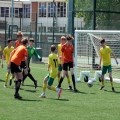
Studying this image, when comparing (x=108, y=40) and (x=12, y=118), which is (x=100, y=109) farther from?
(x=108, y=40)

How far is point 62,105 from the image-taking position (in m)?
14.6

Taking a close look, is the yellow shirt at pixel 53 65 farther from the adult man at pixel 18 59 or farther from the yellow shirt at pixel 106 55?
the yellow shirt at pixel 106 55

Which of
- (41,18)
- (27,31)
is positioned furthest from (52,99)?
(41,18)

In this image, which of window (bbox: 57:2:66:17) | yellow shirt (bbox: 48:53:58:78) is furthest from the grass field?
window (bbox: 57:2:66:17)

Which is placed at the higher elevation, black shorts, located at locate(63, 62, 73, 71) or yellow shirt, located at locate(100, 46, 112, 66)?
yellow shirt, located at locate(100, 46, 112, 66)

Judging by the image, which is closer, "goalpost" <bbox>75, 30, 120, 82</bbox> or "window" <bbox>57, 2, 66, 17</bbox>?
"goalpost" <bbox>75, 30, 120, 82</bbox>

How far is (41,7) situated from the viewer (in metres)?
71.9

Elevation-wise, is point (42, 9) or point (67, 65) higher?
point (42, 9)

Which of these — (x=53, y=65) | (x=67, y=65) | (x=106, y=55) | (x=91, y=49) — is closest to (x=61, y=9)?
(x=91, y=49)

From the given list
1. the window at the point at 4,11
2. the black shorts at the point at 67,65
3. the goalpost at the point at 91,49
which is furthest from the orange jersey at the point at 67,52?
the window at the point at 4,11

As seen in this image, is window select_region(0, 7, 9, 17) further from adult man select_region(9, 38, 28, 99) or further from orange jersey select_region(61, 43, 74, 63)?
adult man select_region(9, 38, 28, 99)

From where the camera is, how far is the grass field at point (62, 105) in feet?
41.7

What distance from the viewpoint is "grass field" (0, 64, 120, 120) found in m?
12.7

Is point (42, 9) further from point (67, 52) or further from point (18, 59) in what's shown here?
point (18, 59)
